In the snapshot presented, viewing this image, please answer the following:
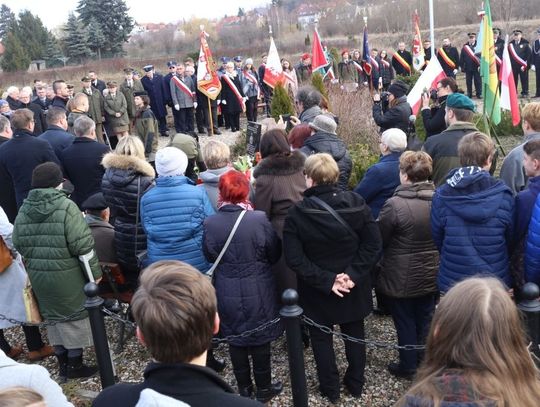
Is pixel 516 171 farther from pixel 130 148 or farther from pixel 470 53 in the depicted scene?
pixel 470 53

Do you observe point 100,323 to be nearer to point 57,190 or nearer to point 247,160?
point 57,190

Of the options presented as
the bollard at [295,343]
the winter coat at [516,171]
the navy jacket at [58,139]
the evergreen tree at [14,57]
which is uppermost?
the evergreen tree at [14,57]

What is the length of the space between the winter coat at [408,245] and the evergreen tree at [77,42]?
137 ft

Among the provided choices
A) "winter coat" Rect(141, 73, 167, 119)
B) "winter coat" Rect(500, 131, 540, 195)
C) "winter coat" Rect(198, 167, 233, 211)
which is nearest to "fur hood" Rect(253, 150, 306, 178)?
"winter coat" Rect(198, 167, 233, 211)

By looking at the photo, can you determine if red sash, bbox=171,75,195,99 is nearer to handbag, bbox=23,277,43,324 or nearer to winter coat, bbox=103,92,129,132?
winter coat, bbox=103,92,129,132

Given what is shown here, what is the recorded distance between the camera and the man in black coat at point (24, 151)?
5.93 meters

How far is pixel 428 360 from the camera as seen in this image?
6.64 feet

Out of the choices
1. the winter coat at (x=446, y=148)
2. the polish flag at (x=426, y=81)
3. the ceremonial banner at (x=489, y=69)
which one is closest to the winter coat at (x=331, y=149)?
the winter coat at (x=446, y=148)

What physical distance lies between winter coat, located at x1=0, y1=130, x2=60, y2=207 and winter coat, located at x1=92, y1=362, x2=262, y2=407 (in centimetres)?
449

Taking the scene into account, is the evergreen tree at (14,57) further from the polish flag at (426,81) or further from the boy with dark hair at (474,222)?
the boy with dark hair at (474,222)

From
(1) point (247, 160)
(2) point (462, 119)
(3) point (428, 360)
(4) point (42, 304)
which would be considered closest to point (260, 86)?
(1) point (247, 160)

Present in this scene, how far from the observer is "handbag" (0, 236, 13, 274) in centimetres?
474

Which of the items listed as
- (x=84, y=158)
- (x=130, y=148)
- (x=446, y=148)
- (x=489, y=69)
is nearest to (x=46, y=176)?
(x=130, y=148)

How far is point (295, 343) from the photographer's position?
3607mm
